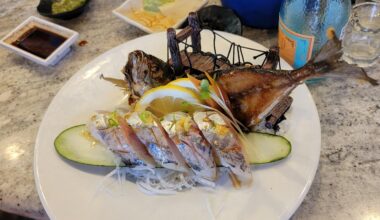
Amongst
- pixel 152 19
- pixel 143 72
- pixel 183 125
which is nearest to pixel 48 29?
pixel 152 19

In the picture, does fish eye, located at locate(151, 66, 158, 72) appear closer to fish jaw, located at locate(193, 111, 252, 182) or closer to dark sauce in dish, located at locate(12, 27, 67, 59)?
fish jaw, located at locate(193, 111, 252, 182)

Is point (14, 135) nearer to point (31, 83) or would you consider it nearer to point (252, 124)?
point (31, 83)

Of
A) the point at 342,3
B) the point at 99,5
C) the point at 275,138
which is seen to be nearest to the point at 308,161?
the point at 275,138

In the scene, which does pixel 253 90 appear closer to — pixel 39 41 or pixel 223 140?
pixel 223 140

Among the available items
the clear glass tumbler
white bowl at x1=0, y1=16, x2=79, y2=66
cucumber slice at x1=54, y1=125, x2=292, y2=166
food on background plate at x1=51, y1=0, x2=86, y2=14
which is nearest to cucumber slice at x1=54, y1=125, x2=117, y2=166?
cucumber slice at x1=54, y1=125, x2=292, y2=166

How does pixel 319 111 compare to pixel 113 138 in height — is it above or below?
below

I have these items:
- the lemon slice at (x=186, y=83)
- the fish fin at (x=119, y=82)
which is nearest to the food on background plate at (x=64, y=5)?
the fish fin at (x=119, y=82)
